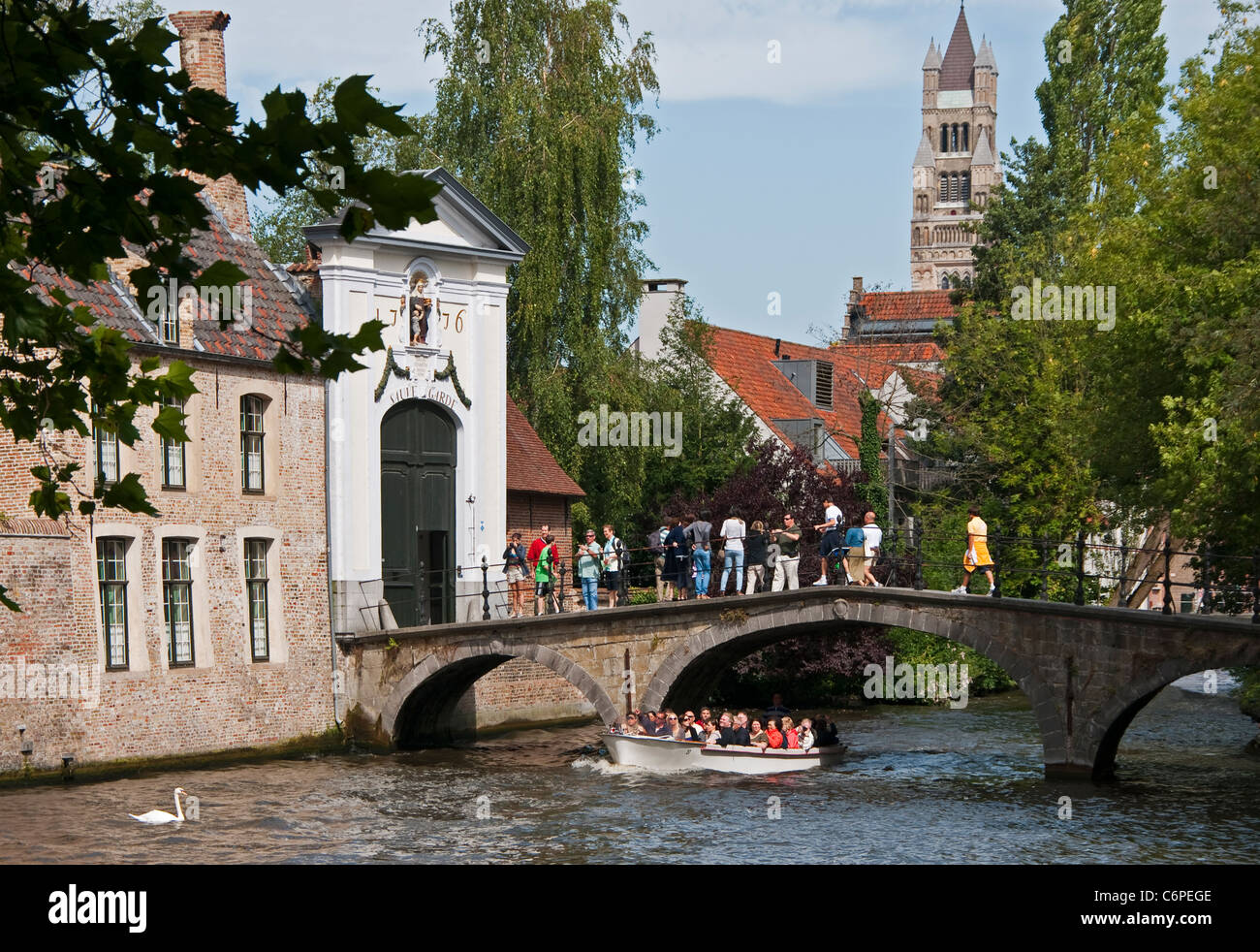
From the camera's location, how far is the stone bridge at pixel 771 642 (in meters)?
22.4

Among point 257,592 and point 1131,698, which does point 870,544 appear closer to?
point 1131,698

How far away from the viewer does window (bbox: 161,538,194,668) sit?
996 inches

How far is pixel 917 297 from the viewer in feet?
250

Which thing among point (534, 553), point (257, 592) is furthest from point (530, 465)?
point (257, 592)

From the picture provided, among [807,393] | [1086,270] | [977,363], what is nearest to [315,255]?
[1086,270]

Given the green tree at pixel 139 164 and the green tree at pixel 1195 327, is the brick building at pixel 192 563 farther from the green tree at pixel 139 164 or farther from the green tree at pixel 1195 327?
the green tree at pixel 139 164

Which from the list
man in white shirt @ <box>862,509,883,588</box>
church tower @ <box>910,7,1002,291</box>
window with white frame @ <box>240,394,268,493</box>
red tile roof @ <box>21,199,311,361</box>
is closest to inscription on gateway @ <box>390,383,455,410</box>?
red tile roof @ <box>21,199,311,361</box>

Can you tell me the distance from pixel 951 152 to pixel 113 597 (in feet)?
348

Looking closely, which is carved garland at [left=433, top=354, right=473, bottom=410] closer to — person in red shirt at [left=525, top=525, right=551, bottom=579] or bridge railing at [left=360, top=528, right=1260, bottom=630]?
person in red shirt at [left=525, top=525, right=551, bottom=579]

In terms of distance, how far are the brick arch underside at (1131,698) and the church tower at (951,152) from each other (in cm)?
9798

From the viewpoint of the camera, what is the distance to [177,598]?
25516 mm

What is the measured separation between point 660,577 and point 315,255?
325 inches

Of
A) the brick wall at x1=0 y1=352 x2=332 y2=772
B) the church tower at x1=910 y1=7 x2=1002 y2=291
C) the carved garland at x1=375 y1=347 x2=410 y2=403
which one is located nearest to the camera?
the brick wall at x1=0 y1=352 x2=332 y2=772

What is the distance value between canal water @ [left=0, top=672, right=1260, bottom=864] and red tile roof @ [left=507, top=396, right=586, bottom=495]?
5.93 meters
